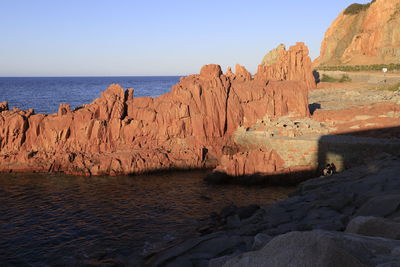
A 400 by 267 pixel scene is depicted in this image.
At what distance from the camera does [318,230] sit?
592cm

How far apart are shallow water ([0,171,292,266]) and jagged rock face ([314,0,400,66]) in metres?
62.4

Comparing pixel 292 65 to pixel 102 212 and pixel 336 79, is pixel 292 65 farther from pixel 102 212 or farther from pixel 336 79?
pixel 102 212

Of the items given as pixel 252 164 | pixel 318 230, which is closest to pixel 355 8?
pixel 252 164

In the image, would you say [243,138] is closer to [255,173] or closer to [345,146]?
[255,173]

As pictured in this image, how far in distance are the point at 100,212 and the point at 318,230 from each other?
47.9ft

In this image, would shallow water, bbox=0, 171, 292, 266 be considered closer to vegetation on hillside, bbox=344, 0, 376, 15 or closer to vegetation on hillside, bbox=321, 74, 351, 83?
vegetation on hillside, bbox=321, 74, 351, 83

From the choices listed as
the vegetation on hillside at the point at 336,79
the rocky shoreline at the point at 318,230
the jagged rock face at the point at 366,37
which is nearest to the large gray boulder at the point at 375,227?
the rocky shoreline at the point at 318,230

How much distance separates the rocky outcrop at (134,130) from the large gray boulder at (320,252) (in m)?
20.9

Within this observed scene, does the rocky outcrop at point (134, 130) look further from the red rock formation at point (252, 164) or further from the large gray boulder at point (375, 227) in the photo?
the large gray boulder at point (375, 227)

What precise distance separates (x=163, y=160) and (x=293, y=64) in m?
28.6

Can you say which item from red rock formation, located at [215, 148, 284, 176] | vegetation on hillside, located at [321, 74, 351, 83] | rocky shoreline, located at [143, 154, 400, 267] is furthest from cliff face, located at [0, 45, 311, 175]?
vegetation on hillside, located at [321, 74, 351, 83]

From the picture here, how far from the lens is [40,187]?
75.0ft

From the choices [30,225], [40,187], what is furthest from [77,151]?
[30,225]

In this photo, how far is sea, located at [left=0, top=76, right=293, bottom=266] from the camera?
1402 cm
